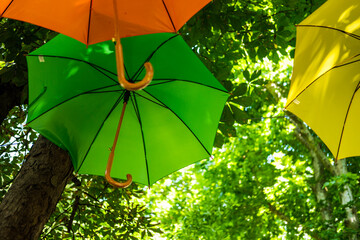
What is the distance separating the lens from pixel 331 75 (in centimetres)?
293

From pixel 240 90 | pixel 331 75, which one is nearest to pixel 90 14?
pixel 331 75

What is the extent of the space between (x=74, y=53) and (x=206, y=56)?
256cm

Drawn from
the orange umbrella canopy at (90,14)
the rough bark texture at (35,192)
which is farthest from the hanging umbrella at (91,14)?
the rough bark texture at (35,192)

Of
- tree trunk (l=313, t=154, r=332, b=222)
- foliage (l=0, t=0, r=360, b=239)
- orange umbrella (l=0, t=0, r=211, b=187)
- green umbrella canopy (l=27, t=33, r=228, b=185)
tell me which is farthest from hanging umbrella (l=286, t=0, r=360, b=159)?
tree trunk (l=313, t=154, r=332, b=222)

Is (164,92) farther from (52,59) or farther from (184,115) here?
(52,59)

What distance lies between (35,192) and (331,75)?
2.25 metres

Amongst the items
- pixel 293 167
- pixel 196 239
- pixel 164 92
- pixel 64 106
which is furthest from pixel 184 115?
pixel 293 167

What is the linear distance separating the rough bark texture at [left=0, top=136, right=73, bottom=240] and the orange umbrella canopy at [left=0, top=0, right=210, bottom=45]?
4.09 ft

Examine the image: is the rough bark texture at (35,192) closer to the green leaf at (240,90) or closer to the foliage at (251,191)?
the green leaf at (240,90)

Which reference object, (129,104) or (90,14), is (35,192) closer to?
(129,104)

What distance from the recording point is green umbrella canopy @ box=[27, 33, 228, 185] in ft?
9.54

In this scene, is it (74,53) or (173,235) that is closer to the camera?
(74,53)

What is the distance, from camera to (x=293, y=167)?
40.9 feet

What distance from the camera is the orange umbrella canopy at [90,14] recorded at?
2463mm
